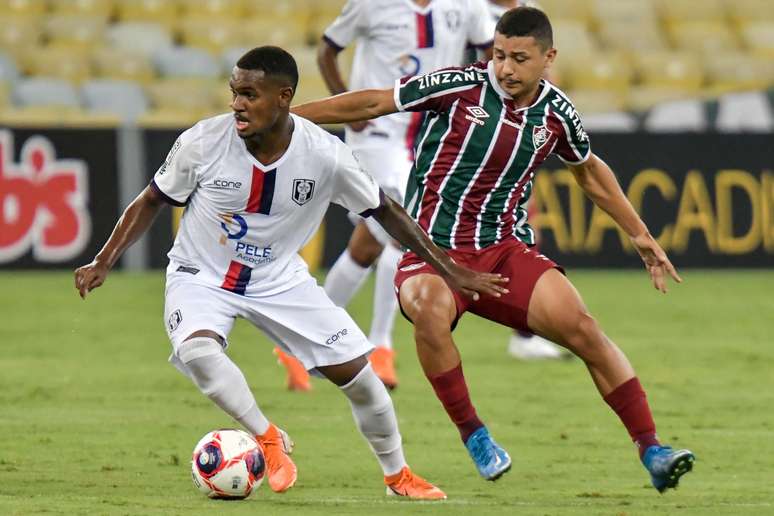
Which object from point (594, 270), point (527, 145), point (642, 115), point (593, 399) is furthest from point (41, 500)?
point (642, 115)

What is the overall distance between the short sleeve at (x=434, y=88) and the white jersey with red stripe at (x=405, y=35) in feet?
9.07

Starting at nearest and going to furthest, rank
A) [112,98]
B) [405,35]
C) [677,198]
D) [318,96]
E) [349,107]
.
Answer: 1. [349,107]
2. [405,35]
3. [677,198]
4. [112,98]
5. [318,96]

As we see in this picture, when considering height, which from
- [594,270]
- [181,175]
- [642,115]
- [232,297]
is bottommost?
[594,270]

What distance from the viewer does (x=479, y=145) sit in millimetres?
6699

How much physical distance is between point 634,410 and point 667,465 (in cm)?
40

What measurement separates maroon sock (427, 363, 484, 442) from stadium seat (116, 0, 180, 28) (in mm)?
12485

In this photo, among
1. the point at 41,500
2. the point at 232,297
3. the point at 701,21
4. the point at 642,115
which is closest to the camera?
the point at 41,500

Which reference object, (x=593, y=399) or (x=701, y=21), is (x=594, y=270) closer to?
(x=701, y=21)

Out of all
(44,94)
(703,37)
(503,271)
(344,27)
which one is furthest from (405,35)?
(703,37)

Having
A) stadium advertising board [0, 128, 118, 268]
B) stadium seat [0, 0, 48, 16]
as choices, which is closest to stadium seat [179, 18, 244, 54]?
stadium seat [0, 0, 48, 16]

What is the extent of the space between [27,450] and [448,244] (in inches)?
83.3

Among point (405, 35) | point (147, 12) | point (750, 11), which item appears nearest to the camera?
point (405, 35)

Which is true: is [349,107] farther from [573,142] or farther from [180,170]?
[573,142]

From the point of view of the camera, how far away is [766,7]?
20594 millimetres
